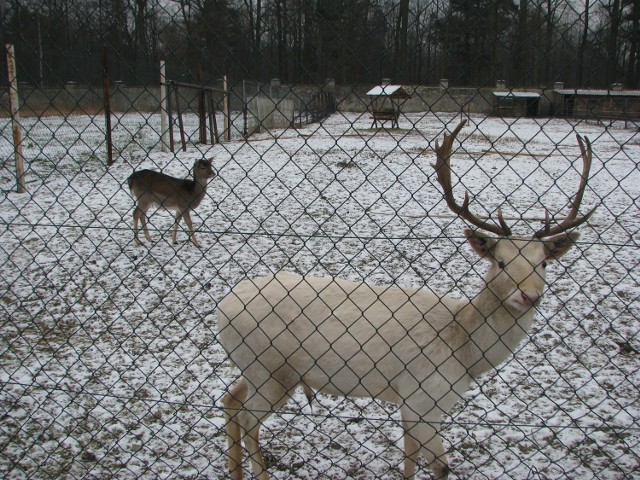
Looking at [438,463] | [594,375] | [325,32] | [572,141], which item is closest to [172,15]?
[325,32]

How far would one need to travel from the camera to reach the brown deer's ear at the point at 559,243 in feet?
9.86

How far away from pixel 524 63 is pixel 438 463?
2363mm

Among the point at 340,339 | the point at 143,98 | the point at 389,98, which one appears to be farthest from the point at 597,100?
the point at 143,98

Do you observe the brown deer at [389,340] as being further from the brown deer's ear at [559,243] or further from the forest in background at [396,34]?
the forest in background at [396,34]

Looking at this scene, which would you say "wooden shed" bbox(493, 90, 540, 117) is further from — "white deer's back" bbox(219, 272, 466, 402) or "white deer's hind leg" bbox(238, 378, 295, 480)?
"white deer's hind leg" bbox(238, 378, 295, 480)

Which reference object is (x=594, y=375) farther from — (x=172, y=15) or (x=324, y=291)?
(x=172, y=15)

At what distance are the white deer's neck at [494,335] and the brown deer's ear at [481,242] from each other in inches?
10.7

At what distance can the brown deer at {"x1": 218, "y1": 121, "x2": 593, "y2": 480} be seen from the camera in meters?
2.86

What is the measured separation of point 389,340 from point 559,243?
112 centimetres

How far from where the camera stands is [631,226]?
7.59 m

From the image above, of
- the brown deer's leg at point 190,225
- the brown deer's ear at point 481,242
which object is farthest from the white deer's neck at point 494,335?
the brown deer's leg at point 190,225

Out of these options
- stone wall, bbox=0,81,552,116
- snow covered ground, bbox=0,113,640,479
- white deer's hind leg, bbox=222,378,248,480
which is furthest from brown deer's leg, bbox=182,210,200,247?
white deer's hind leg, bbox=222,378,248,480

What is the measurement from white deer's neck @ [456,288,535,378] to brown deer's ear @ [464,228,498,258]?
0.27 meters

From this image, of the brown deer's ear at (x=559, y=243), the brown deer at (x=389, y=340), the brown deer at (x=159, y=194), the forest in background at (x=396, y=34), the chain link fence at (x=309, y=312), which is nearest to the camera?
the forest in background at (x=396, y=34)
